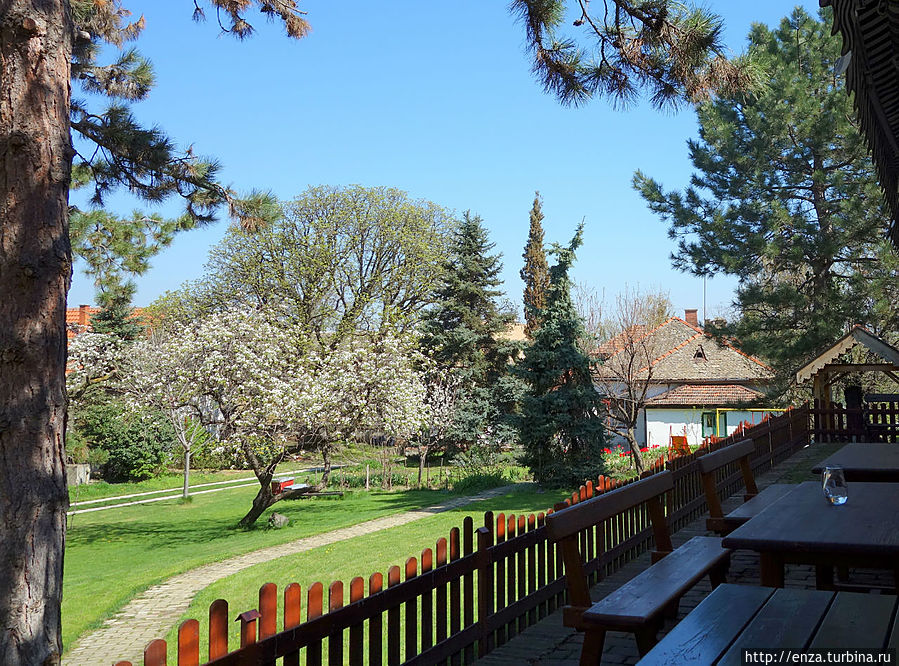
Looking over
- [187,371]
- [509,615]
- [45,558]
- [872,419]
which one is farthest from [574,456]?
[45,558]

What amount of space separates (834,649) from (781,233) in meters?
21.1

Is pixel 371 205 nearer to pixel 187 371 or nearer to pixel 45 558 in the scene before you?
pixel 187 371

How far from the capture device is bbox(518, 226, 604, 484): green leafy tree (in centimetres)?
2064

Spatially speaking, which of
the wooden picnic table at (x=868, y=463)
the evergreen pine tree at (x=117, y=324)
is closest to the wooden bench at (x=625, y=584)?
the wooden picnic table at (x=868, y=463)

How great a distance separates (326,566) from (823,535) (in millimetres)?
9759

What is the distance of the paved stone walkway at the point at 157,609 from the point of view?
8.18m

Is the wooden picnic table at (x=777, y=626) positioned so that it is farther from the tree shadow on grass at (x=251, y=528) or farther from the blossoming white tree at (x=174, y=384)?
the blossoming white tree at (x=174, y=384)

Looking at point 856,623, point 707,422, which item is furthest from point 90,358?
point 707,422

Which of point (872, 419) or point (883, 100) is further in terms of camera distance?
point (872, 419)

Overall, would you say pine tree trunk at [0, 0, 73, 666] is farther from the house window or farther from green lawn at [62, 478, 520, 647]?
the house window

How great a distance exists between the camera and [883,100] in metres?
4.69

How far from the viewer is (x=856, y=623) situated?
240cm

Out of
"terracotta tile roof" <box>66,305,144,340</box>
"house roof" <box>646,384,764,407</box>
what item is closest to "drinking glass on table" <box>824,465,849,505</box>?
"terracotta tile roof" <box>66,305,144,340</box>

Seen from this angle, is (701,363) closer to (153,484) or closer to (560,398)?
(560,398)
